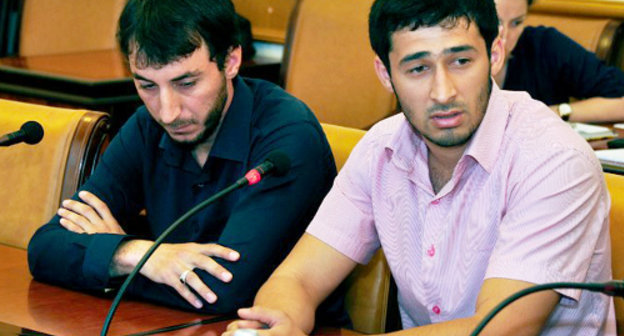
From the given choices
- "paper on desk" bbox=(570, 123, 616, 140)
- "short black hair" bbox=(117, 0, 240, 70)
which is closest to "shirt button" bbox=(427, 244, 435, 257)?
"short black hair" bbox=(117, 0, 240, 70)

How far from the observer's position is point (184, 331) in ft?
5.41

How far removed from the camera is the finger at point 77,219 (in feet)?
6.83

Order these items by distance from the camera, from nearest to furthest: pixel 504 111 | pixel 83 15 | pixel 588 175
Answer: pixel 588 175 → pixel 504 111 → pixel 83 15

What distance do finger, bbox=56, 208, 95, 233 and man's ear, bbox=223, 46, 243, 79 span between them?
45 cm

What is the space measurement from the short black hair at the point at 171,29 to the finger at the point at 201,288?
0.49m

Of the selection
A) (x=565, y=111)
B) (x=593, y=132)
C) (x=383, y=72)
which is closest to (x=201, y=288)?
(x=383, y=72)

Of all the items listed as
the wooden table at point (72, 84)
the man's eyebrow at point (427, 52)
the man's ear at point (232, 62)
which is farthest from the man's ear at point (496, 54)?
the wooden table at point (72, 84)

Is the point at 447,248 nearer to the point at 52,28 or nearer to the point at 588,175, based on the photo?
the point at 588,175

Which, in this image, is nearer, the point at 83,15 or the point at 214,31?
the point at 214,31

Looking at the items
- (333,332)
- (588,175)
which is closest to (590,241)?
(588,175)

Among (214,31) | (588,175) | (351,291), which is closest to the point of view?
(588,175)

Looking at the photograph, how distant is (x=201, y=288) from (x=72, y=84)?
1.91 metres

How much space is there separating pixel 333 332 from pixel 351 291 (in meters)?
0.24

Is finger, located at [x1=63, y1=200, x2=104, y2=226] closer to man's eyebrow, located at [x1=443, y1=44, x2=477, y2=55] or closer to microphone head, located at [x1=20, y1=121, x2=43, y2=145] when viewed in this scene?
microphone head, located at [x1=20, y1=121, x2=43, y2=145]
